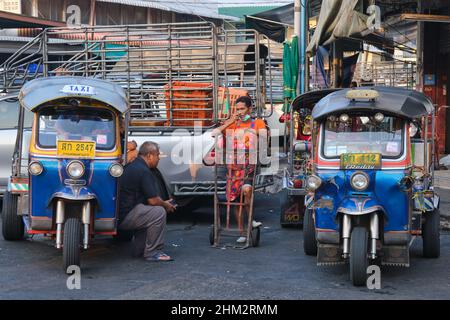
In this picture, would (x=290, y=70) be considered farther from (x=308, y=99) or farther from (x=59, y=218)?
(x=59, y=218)

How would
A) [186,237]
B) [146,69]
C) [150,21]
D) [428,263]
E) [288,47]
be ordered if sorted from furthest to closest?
[150,21] < [288,47] < [146,69] < [186,237] < [428,263]

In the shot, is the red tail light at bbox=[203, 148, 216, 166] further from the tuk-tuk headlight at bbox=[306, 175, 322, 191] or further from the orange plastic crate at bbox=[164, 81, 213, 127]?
the tuk-tuk headlight at bbox=[306, 175, 322, 191]

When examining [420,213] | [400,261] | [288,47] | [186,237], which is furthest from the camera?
[288,47]

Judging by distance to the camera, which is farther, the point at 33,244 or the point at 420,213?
the point at 33,244

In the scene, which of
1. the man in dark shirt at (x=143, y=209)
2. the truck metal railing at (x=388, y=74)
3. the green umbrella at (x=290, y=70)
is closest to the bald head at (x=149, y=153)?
the man in dark shirt at (x=143, y=209)

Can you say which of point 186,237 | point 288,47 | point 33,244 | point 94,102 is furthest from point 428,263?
point 288,47

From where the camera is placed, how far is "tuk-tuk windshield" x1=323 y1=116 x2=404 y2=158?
23.2ft

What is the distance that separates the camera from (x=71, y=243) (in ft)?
22.9

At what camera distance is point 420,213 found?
7.28 meters

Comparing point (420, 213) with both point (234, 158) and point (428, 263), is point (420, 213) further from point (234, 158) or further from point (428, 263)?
point (234, 158)

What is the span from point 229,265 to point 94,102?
227 cm

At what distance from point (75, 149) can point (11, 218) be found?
1915 millimetres

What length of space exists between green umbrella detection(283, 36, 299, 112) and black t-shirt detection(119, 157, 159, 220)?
7.75 metres

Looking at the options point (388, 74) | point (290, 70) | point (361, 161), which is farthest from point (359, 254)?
point (388, 74)
